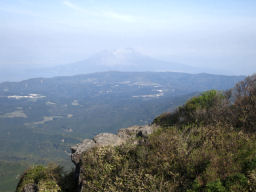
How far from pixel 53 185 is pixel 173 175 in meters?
6.65

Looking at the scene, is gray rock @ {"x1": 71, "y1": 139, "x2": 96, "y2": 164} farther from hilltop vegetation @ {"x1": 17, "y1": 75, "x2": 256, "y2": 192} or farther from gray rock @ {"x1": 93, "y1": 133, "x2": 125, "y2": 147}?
hilltop vegetation @ {"x1": 17, "y1": 75, "x2": 256, "y2": 192}

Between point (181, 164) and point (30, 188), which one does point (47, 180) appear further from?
point (181, 164)

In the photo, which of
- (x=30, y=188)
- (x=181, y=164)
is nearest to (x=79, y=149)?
(x=30, y=188)

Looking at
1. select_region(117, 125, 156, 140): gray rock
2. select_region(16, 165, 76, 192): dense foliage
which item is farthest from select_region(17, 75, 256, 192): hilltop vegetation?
select_region(117, 125, 156, 140): gray rock

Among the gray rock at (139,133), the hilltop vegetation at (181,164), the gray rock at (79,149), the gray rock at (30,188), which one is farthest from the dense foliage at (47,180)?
the gray rock at (139,133)

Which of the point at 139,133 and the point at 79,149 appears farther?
the point at 139,133

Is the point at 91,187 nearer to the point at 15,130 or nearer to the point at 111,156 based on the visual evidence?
the point at 111,156

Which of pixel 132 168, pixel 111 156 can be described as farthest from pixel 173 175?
pixel 111 156

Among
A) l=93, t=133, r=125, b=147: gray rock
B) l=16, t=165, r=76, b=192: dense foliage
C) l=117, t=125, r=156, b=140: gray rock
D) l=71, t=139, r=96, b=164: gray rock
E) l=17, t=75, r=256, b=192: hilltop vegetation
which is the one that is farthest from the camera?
l=117, t=125, r=156, b=140: gray rock

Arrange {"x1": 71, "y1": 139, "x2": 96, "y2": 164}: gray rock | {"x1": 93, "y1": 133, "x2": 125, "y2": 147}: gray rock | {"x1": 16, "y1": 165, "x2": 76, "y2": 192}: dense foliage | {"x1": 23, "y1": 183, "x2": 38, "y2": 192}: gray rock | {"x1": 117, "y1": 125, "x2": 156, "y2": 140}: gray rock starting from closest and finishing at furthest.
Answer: {"x1": 16, "y1": 165, "x2": 76, "y2": 192}: dense foliage < {"x1": 23, "y1": 183, "x2": 38, "y2": 192}: gray rock < {"x1": 71, "y1": 139, "x2": 96, "y2": 164}: gray rock < {"x1": 93, "y1": 133, "x2": 125, "y2": 147}: gray rock < {"x1": 117, "y1": 125, "x2": 156, "y2": 140}: gray rock

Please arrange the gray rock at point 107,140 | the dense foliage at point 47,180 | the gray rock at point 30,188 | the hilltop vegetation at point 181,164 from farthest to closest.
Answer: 1. the gray rock at point 107,140
2. the gray rock at point 30,188
3. the dense foliage at point 47,180
4. the hilltop vegetation at point 181,164

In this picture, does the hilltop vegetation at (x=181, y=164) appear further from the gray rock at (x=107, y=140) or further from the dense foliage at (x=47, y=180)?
the gray rock at (x=107, y=140)

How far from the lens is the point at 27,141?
133 metres

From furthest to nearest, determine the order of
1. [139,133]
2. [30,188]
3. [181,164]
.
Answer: [139,133], [30,188], [181,164]
